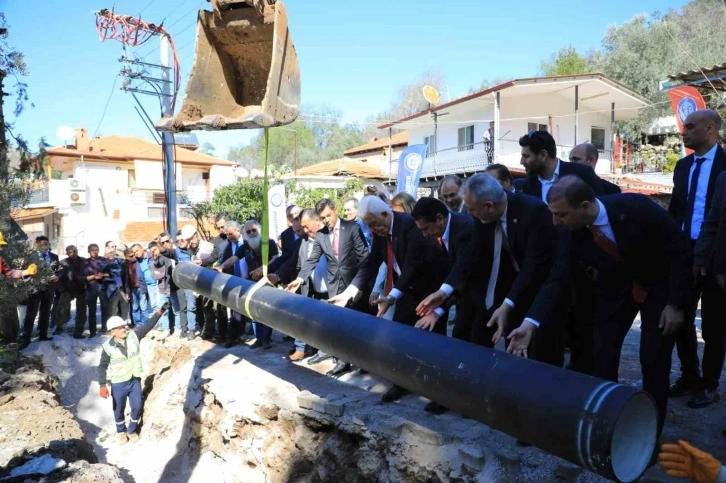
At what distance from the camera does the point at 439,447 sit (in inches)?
146

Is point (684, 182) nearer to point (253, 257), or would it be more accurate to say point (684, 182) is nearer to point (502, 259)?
point (502, 259)

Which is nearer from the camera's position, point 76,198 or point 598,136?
point 598,136

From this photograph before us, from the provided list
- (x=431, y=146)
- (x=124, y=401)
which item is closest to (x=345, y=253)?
(x=124, y=401)

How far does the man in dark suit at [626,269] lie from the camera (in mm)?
2887

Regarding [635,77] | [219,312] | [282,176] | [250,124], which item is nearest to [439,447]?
[250,124]

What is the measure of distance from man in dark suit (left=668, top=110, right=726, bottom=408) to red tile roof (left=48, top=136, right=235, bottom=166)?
26.8m

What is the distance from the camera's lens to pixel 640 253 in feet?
9.70

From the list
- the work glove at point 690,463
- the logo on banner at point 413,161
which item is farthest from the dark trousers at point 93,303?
the work glove at point 690,463

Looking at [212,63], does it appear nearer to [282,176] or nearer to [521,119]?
[521,119]

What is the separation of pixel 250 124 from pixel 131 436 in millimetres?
6266

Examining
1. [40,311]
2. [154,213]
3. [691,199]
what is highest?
[691,199]

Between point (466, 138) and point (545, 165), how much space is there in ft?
61.7

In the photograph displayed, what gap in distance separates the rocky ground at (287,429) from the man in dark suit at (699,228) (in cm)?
19

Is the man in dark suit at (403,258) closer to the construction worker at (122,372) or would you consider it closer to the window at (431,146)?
the construction worker at (122,372)
